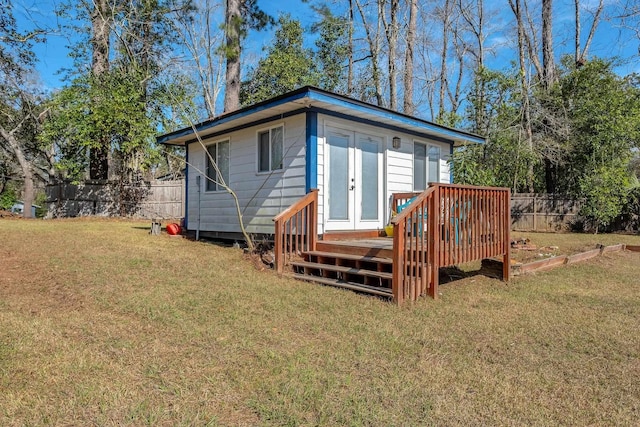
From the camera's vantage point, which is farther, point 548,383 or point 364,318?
point 364,318

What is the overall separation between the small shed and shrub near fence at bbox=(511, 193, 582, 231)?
8.21 metres

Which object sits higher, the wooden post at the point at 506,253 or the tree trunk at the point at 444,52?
the tree trunk at the point at 444,52

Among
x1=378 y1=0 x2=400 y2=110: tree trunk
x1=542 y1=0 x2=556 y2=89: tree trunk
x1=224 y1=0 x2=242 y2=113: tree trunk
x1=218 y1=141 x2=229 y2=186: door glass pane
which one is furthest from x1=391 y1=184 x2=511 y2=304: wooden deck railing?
x1=542 y1=0 x2=556 y2=89: tree trunk

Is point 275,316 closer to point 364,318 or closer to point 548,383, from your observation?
point 364,318

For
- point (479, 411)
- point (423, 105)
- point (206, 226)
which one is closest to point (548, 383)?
point (479, 411)

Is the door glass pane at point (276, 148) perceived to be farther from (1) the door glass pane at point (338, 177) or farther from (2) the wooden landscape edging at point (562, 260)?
(2) the wooden landscape edging at point (562, 260)

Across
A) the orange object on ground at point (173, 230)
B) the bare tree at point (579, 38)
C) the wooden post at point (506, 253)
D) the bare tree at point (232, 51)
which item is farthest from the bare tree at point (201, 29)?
the bare tree at point (579, 38)

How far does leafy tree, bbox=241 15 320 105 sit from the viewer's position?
18688 millimetres

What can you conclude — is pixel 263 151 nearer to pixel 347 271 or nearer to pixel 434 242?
pixel 347 271

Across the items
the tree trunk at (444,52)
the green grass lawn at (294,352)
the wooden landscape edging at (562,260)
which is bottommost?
the green grass lawn at (294,352)

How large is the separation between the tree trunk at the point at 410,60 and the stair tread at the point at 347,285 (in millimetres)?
11656

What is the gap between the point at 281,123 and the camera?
7.45 metres

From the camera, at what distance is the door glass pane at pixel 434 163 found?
358 inches

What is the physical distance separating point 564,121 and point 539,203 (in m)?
3.22
